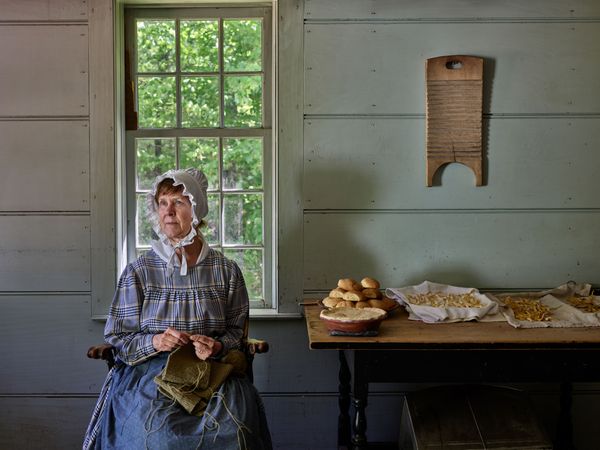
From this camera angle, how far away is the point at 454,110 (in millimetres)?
3256

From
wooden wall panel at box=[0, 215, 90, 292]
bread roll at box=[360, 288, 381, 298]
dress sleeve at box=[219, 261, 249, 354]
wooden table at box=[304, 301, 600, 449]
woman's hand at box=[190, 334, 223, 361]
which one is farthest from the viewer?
wooden wall panel at box=[0, 215, 90, 292]

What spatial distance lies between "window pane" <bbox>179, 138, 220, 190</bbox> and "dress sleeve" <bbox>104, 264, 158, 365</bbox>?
0.94 metres

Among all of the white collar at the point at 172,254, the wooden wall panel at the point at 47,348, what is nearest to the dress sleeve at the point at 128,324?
the white collar at the point at 172,254

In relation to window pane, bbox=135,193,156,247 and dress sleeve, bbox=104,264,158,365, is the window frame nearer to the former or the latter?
window pane, bbox=135,193,156,247

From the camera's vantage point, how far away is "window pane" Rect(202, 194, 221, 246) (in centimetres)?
350

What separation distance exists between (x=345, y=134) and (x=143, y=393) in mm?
1761

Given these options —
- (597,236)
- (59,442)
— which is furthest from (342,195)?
(59,442)

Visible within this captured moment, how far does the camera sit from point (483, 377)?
2547 millimetres

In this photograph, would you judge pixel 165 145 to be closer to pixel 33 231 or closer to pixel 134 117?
pixel 134 117

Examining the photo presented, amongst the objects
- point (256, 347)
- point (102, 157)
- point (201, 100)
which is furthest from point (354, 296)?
point (102, 157)

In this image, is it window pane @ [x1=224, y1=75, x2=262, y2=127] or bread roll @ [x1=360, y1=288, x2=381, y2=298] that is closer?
bread roll @ [x1=360, y1=288, x2=381, y2=298]

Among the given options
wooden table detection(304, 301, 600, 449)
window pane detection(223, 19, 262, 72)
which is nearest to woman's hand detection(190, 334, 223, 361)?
wooden table detection(304, 301, 600, 449)

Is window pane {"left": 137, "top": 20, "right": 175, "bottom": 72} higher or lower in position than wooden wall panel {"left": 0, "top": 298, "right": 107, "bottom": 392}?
higher

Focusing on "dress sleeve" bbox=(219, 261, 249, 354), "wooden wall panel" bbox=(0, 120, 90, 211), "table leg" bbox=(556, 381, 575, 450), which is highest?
"wooden wall panel" bbox=(0, 120, 90, 211)
